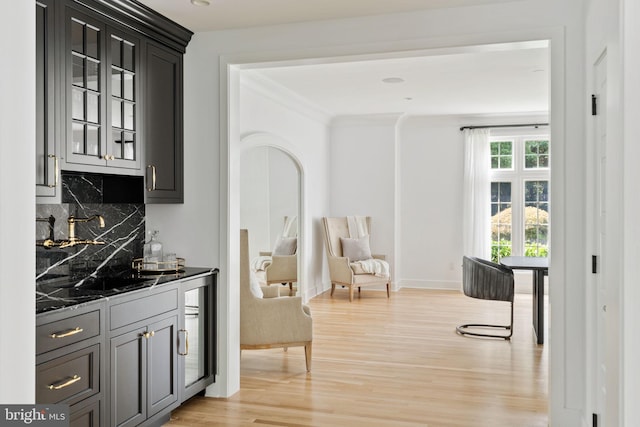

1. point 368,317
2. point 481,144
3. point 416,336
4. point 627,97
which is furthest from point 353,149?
point 627,97

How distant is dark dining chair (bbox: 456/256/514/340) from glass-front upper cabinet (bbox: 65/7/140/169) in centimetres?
373

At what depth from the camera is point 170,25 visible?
369 cm

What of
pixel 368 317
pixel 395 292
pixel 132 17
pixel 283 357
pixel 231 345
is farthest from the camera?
pixel 395 292

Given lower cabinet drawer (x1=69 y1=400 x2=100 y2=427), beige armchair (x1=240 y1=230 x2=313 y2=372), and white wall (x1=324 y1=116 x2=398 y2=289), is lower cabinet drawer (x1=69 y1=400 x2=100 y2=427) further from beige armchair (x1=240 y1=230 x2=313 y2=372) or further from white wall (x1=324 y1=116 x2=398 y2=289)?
white wall (x1=324 y1=116 x2=398 y2=289)

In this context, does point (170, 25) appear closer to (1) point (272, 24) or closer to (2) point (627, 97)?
(1) point (272, 24)

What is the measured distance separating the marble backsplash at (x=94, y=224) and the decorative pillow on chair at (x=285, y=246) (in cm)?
347

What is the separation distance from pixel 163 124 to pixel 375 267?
4.74m

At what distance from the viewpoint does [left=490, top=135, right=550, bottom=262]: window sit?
845 centimetres

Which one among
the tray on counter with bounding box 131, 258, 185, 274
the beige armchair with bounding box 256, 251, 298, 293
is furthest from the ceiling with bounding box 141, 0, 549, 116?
the beige armchair with bounding box 256, 251, 298, 293

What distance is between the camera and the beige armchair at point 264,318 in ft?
14.0

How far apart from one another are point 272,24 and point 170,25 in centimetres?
67

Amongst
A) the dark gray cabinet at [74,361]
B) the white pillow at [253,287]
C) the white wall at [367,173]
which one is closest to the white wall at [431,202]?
the white wall at [367,173]

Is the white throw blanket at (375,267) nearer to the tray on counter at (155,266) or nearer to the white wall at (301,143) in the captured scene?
the white wall at (301,143)

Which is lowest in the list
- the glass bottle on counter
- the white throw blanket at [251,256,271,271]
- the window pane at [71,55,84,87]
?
the white throw blanket at [251,256,271,271]
